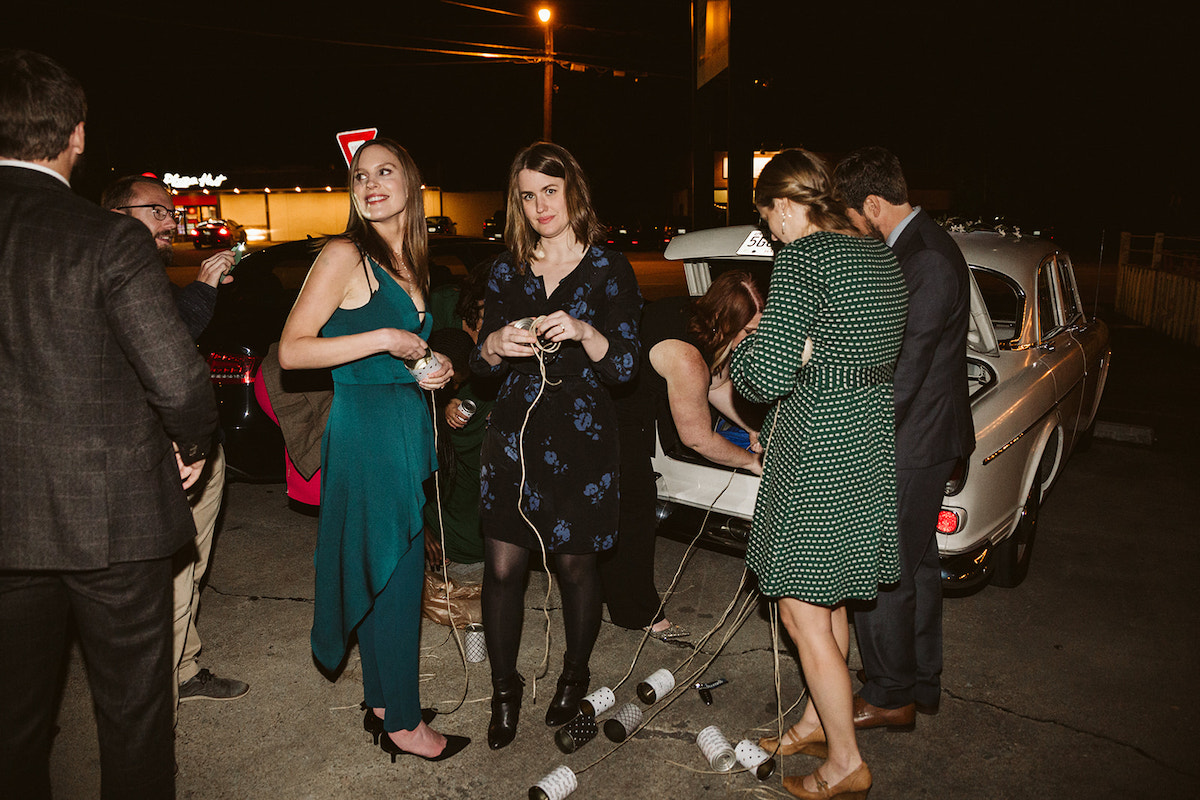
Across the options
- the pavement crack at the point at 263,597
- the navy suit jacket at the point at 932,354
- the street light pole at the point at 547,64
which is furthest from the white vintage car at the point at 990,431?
the street light pole at the point at 547,64

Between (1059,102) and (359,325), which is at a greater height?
(1059,102)

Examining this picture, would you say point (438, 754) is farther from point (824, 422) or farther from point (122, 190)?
point (122, 190)

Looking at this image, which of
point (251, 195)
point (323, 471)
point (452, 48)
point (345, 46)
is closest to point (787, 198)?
point (323, 471)

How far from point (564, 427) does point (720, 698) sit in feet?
4.69

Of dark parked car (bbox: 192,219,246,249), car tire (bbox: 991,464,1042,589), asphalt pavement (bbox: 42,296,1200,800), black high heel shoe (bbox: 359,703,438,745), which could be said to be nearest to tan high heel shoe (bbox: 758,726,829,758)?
asphalt pavement (bbox: 42,296,1200,800)

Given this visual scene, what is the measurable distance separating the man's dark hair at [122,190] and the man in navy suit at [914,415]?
2717 millimetres

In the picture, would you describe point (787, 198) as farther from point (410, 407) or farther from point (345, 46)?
point (345, 46)

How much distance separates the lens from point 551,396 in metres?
2.92

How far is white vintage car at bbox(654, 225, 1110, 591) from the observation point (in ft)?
11.8

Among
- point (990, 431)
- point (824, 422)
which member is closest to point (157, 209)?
point (824, 422)

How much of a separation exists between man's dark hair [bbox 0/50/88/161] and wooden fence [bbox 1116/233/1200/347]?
1505 centimetres

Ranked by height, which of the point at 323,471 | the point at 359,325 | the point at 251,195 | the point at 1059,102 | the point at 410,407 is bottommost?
the point at 323,471

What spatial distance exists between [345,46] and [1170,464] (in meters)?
20.6

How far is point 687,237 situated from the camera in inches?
179
